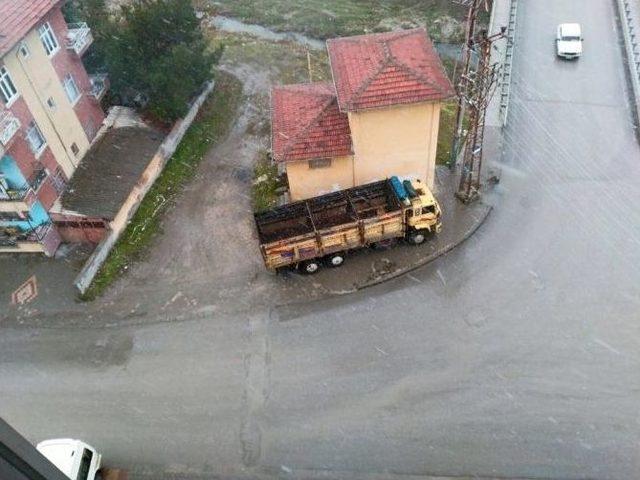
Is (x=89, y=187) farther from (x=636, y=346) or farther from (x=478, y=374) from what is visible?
(x=636, y=346)

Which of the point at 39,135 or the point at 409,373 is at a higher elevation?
the point at 39,135

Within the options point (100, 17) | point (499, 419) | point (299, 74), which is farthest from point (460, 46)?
point (499, 419)

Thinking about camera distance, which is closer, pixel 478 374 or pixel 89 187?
pixel 478 374

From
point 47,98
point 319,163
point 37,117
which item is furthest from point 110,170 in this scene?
point 319,163

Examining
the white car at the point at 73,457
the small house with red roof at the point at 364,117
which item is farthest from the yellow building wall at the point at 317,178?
the white car at the point at 73,457

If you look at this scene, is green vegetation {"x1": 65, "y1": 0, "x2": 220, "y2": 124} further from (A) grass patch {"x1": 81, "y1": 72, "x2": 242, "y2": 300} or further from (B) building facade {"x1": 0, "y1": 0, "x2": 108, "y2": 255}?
(A) grass patch {"x1": 81, "y1": 72, "x2": 242, "y2": 300}

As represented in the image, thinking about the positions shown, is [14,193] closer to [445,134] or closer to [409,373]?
[409,373]
